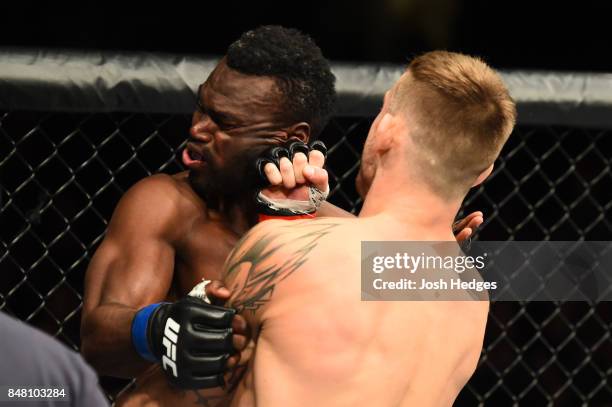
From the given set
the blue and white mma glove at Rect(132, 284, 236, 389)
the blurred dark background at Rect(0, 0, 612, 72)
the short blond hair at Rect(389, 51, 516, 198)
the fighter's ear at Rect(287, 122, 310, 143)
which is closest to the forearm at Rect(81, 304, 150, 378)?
the blue and white mma glove at Rect(132, 284, 236, 389)

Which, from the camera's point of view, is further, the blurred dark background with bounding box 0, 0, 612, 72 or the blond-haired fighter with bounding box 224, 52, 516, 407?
the blurred dark background with bounding box 0, 0, 612, 72

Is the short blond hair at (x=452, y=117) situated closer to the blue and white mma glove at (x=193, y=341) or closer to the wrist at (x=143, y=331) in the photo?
the blue and white mma glove at (x=193, y=341)

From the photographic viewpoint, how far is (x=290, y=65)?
6.19ft

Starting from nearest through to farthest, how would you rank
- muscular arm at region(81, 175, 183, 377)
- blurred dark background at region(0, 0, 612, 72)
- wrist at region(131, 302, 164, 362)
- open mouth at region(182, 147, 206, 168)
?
1. wrist at region(131, 302, 164, 362)
2. muscular arm at region(81, 175, 183, 377)
3. open mouth at region(182, 147, 206, 168)
4. blurred dark background at region(0, 0, 612, 72)

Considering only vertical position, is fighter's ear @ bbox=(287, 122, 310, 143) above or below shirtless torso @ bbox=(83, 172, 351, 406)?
above

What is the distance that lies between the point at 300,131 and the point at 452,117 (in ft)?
1.51

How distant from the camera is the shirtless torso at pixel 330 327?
57.3 inches

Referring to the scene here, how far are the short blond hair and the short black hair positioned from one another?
37 cm

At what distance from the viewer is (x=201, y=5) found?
3.68 m

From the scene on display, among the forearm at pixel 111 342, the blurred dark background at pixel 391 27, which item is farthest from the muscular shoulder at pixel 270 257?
the blurred dark background at pixel 391 27

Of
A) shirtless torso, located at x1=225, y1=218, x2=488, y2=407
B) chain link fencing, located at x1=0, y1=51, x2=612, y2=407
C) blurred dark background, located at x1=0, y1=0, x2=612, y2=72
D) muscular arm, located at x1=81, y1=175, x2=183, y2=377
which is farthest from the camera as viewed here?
blurred dark background, located at x1=0, y1=0, x2=612, y2=72

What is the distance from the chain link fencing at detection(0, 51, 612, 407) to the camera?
2.73m

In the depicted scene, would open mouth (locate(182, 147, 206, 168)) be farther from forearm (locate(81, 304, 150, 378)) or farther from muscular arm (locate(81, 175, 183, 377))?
forearm (locate(81, 304, 150, 378))

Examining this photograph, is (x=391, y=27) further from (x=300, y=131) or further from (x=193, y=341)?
(x=193, y=341)
